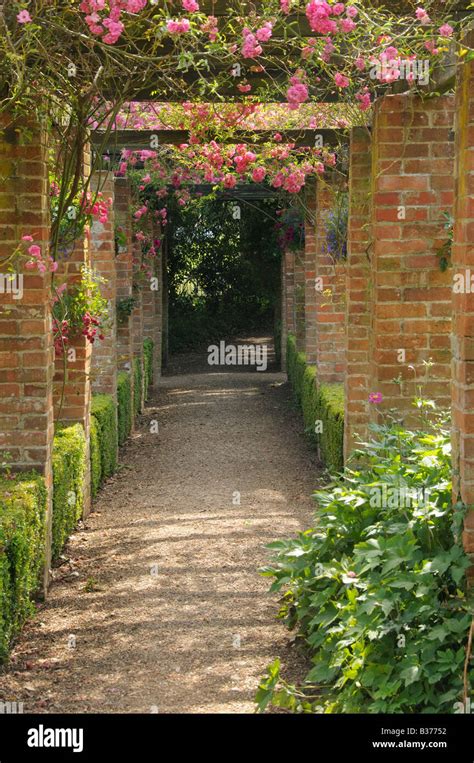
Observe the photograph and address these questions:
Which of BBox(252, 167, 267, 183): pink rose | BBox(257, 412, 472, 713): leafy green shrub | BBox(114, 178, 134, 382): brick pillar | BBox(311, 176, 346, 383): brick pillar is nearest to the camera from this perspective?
BBox(257, 412, 472, 713): leafy green shrub

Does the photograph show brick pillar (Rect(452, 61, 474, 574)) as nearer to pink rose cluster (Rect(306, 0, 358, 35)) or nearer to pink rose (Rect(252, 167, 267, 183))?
pink rose cluster (Rect(306, 0, 358, 35))

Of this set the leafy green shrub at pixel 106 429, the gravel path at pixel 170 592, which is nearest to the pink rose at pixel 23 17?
the gravel path at pixel 170 592

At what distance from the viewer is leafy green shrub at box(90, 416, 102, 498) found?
342 inches

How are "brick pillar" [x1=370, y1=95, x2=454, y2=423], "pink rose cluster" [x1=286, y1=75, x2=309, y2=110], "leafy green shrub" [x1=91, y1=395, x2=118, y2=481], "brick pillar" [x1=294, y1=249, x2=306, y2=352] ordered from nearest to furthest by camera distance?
"pink rose cluster" [x1=286, y1=75, x2=309, y2=110] < "brick pillar" [x1=370, y1=95, x2=454, y2=423] < "leafy green shrub" [x1=91, y1=395, x2=118, y2=481] < "brick pillar" [x1=294, y1=249, x2=306, y2=352]

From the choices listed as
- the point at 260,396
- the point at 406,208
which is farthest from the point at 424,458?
the point at 260,396

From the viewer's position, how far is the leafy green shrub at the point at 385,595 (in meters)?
3.67

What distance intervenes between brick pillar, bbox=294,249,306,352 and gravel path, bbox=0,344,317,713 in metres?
4.12

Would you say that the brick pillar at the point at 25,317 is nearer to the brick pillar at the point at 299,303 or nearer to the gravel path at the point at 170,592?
the gravel path at the point at 170,592

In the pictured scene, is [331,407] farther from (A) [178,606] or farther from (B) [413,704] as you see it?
(B) [413,704]

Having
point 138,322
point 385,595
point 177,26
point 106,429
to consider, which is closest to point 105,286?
point 106,429

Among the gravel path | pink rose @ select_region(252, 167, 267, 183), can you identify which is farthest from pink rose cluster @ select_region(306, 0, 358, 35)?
pink rose @ select_region(252, 167, 267, 183)

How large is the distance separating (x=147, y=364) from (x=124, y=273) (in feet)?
11.2

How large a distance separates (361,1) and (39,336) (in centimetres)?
251

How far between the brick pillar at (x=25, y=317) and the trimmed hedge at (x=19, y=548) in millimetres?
240
